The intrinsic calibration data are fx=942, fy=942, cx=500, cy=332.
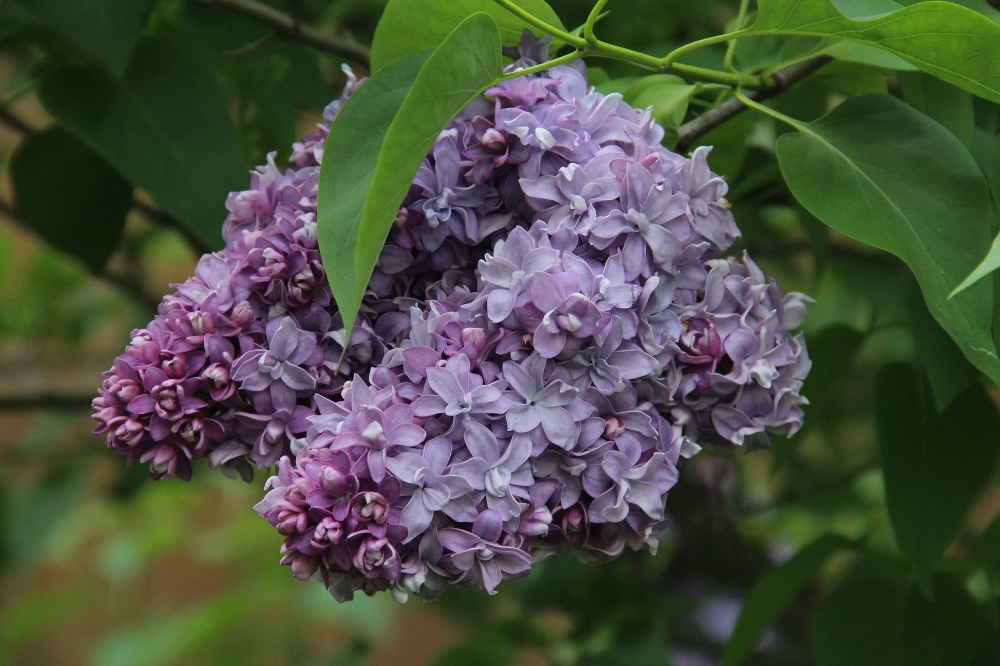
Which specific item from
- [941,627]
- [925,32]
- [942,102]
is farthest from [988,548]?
[925,32]

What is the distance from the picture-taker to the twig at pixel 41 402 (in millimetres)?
1217

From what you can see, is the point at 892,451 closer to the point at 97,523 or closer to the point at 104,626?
the point at 97,523

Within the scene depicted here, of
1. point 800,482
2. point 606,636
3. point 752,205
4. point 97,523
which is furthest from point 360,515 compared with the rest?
point 97,523

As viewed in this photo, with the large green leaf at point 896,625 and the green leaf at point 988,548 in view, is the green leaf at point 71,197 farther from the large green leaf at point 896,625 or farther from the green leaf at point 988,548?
the green leaf at point 988,548

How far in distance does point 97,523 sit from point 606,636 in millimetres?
1583

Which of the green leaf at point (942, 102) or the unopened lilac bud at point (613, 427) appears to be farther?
the green leaf at point (942, 102)

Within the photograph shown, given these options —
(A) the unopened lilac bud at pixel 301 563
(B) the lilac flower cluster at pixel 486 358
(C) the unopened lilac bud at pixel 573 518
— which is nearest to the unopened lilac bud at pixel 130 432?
(B) the lilac flower cluster at pixel 486 358

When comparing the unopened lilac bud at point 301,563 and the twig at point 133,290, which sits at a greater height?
the unopened lilac bud at point 301,563

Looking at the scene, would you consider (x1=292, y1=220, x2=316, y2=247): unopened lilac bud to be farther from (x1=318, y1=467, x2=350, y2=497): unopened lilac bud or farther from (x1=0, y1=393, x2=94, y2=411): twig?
(x1=0, y1=393, x2=94, y2=411): twig

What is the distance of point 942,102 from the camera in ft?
2.01

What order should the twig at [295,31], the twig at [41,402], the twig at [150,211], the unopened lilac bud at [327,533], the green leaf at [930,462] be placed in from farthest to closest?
the twig at [41,402], the twig at [150,211], the twig at [295,31], the green leaf at [930,462], the unopened lilac bud at [327,533]

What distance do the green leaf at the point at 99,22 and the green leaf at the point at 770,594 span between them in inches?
24.9

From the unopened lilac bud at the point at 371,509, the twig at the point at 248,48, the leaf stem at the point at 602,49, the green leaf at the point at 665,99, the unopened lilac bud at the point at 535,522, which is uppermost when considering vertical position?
the leaf stem at the point at 602,49

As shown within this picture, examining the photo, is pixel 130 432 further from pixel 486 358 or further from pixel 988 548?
pixel 988 548
